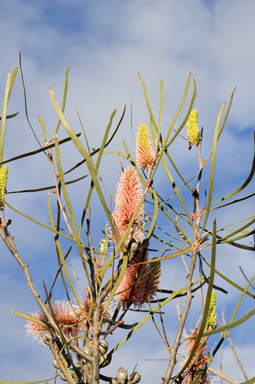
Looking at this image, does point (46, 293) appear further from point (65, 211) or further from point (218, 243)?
point (218, 243)

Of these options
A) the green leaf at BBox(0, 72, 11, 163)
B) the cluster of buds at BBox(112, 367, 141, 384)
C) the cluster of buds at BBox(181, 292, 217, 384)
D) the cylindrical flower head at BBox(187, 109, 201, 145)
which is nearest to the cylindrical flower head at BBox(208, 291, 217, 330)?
the cluster of buds at BBox(181, 292, 217, 384)

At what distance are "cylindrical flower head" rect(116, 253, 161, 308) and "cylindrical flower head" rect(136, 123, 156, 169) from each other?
0.53 ft

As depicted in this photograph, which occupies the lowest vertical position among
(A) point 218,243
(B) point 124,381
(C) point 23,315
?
(B) point 124,381

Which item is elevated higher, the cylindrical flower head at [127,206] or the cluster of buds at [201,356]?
the cylindrical flower head at [127,206]

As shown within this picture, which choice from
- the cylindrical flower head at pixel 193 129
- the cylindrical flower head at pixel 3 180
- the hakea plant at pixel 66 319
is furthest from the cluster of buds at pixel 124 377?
the cylindrical flower head at pixel 193 129

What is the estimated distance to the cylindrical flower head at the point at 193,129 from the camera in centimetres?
90

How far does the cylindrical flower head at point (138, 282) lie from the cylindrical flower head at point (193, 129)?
277 mm

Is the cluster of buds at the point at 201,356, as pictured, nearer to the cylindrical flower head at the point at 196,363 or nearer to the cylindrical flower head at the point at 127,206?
the cylindrical flower head at the point at 196,363

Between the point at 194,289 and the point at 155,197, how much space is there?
0.16 m

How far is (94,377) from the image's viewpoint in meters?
0.62

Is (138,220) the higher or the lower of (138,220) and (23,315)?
the higher

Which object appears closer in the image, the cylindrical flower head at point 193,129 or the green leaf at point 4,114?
the green leaf at point 4,114

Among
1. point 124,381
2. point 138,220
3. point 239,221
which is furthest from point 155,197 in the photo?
point 124,381

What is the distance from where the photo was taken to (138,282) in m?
0.72
